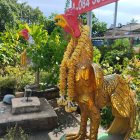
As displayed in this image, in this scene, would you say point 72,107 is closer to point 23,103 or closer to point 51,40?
point 23,103

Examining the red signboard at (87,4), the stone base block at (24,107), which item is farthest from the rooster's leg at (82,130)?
the red signboard at (87,4)

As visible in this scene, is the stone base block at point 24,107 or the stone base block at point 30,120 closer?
the stone base block at point 30,120

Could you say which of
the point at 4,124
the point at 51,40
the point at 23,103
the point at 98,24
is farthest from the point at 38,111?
the point at 98,24

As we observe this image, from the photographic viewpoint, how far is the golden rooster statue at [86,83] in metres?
3.02

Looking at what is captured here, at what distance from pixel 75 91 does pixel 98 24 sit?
1790 centimetres

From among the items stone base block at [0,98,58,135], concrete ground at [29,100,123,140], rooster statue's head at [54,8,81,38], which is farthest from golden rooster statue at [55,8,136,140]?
stone base block at [0,98,58,135]

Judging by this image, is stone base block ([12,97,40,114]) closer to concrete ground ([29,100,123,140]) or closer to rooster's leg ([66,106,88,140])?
concrete ground ([29,100,123,140])

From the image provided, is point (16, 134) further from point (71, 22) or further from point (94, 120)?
point (71, 22)

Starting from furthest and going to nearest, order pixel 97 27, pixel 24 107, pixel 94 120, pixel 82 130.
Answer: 1. pixel 97 27
2. pixel 24 107
3. pixel 82 130
4. pixel 94 120

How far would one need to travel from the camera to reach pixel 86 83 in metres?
3.07

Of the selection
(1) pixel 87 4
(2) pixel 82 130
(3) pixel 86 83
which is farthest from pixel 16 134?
(1) pixel 87 4

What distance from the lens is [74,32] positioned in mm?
3033

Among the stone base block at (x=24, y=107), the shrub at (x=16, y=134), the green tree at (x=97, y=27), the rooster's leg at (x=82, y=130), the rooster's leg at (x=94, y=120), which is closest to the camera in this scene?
the rooster's leg at (x=94, y=120)

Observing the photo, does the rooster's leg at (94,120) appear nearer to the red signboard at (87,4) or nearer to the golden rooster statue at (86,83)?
the golden rooster statue at (86,83)
